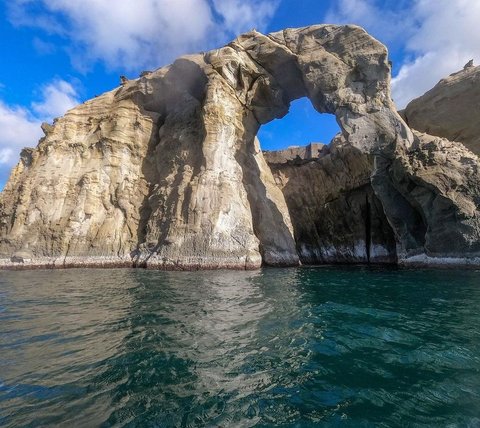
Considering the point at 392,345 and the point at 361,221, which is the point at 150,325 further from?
the point at 361,221

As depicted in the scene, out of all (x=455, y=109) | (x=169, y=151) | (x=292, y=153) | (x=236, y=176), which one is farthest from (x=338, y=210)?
(x=169, y=151)

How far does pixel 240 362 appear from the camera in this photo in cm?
562

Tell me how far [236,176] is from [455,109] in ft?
61.4

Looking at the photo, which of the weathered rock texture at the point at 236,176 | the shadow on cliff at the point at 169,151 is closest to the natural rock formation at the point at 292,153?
the weathered rock texture at the point at 236,176

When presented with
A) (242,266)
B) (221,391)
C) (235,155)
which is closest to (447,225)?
(242,266)

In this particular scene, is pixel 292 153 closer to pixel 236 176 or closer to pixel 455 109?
pixel 236 176

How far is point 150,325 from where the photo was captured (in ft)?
25.6

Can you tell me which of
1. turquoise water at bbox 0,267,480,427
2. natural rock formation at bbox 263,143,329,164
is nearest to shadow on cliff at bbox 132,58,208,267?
natural rock formation at bbox 263,143,329,164

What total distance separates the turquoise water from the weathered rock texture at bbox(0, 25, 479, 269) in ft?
Answer: 40.1

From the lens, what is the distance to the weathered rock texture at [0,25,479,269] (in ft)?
71.7

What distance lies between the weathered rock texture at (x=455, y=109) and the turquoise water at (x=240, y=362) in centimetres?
2190

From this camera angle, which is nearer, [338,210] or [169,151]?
[169,151]

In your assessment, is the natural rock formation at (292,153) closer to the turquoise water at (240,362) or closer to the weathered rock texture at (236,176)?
the weathered rock texture at (236,176)

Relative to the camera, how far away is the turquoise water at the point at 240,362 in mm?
4066
